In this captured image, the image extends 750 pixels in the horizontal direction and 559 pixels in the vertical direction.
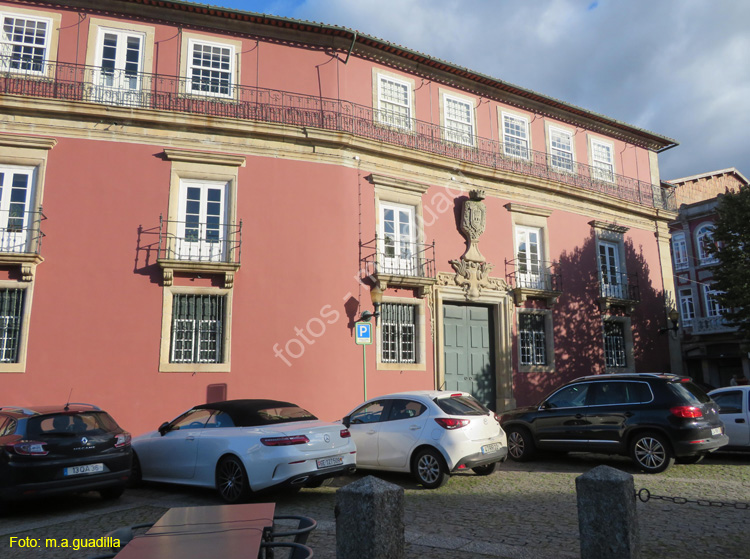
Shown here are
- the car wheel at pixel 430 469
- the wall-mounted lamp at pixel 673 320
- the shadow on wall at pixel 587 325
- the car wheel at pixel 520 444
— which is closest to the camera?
the car wheel at pixel 430 469

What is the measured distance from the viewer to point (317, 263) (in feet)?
50.3

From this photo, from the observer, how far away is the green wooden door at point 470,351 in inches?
680

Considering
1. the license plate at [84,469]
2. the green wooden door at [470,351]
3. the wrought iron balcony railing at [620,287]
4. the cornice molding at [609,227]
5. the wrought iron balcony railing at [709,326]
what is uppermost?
the cornice molding at [609,227]

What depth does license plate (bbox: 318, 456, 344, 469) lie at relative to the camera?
8.03 metres

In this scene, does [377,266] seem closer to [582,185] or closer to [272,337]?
[272,337]

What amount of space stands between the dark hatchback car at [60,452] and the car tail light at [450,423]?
182 inches

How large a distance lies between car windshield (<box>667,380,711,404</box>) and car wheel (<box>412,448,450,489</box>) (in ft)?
14.2

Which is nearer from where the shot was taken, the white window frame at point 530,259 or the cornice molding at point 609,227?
the white window frame at point 530,259

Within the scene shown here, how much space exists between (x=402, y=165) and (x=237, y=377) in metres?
7.63

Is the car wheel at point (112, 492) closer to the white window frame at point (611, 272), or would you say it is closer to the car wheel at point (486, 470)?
the car wheel at point (486, 470)

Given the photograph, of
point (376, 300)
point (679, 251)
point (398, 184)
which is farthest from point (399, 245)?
point (679, 251)

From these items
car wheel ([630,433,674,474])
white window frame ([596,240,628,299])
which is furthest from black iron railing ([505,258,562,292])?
car wheel ([630,433,674,474])

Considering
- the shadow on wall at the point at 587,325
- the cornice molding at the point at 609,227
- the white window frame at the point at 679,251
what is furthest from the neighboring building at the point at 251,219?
the white window frame at the point at 679,251

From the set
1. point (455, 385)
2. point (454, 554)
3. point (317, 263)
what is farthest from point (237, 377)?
point (454, 554)
